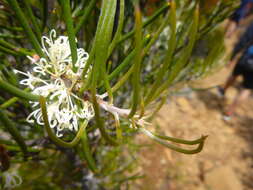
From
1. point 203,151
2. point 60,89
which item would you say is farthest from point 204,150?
point 60,89

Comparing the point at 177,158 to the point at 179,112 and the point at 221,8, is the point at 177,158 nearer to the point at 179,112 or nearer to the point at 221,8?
the point at 179,112

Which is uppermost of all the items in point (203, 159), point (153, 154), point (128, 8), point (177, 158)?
point (128, 8)

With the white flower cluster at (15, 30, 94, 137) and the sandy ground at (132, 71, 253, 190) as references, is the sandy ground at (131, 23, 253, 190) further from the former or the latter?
the white flower cluster at (15, 30, 94, 137)

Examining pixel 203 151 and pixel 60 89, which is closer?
pixel 60 89

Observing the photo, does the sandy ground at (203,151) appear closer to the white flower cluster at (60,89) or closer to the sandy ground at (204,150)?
the sandy ground at (204,150)

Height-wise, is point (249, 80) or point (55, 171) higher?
point (55, 171)

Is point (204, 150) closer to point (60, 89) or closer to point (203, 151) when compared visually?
point (203, 151)

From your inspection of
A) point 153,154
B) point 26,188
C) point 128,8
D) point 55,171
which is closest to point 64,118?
point 128,8

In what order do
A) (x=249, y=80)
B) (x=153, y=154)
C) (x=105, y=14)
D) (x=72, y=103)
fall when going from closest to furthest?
(x=105, y=14), (x=72, y=103), (x=153, y=154), (x=249, y=80)

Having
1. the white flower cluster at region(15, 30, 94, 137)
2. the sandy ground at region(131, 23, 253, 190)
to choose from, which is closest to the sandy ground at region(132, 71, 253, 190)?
the sandy ground at region(131, 23, 253, 190)

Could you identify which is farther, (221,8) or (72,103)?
(221,8)

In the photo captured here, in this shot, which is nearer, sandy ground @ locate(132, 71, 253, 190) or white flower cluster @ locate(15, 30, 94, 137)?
white flower cluster @ locate(15, 30, 94, 137)
